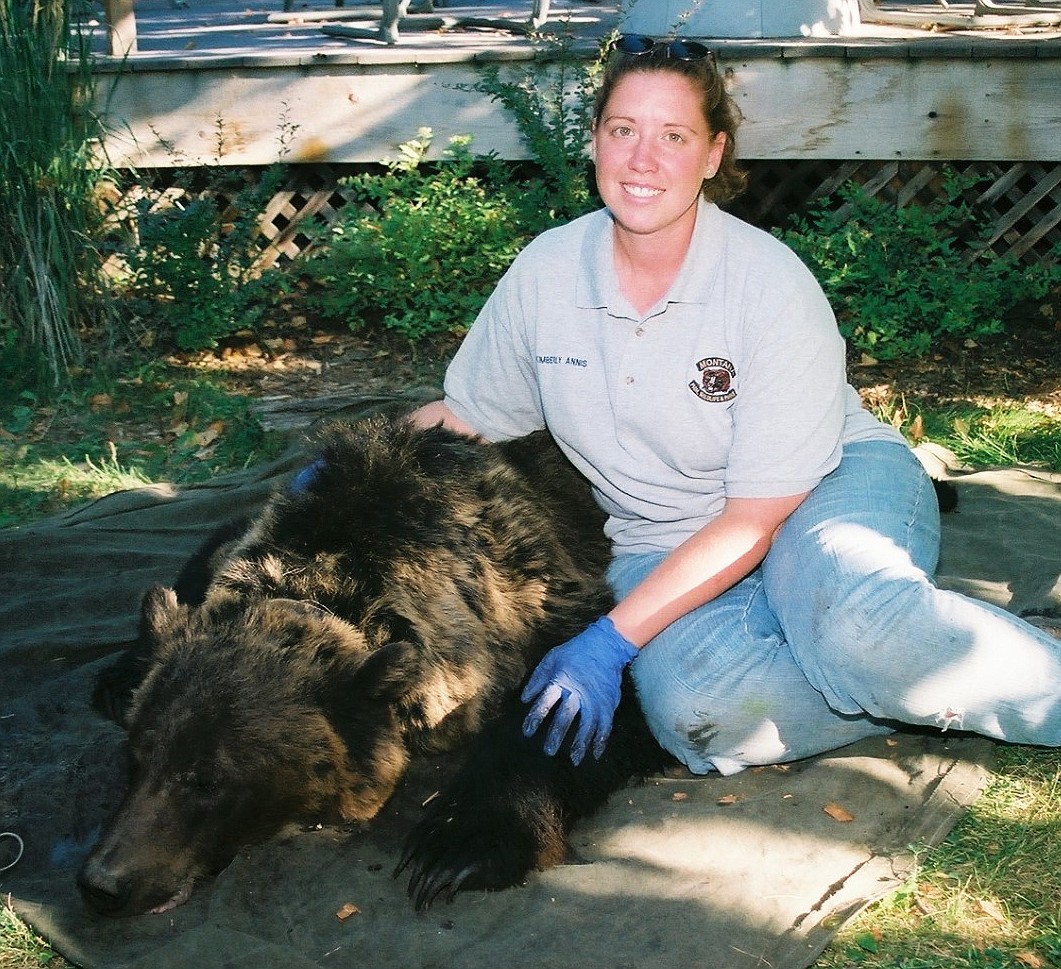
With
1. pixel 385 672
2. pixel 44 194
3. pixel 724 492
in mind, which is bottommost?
pixel 385 672

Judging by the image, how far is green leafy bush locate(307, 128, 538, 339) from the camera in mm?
7238

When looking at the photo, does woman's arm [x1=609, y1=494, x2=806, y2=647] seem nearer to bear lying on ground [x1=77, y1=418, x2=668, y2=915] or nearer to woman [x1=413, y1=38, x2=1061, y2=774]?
woman [x1=413, y1=38, x2=1061, y2=774]

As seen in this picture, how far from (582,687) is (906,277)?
4623 mm

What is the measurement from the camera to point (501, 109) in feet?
24.5

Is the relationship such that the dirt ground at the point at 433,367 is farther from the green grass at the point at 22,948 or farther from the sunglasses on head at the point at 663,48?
the green grass at the point at 22,948

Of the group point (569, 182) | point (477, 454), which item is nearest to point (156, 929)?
point (477, 454)

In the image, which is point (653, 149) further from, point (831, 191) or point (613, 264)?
point (831, 191)

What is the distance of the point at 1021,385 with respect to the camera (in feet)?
22.1

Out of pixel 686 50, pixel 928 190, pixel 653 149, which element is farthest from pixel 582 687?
pixel 928 190

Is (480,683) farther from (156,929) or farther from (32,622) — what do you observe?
(32,622)

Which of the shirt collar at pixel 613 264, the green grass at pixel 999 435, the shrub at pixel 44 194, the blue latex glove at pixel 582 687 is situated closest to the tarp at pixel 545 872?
the blue latex glove at pixel 582 687

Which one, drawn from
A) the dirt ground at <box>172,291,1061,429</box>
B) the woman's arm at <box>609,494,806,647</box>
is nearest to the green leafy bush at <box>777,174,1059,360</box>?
the dirt ground at <box>172,291,1061,429</box>

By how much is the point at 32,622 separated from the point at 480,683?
6.10 feet

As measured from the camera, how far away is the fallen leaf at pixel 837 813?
330 cm
